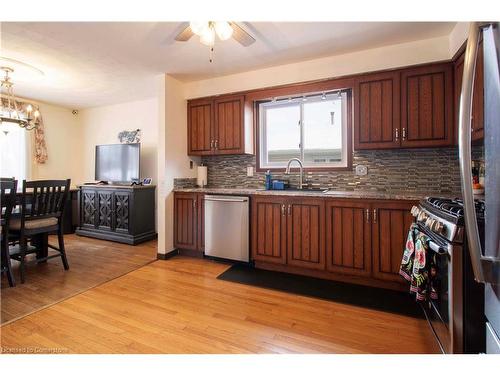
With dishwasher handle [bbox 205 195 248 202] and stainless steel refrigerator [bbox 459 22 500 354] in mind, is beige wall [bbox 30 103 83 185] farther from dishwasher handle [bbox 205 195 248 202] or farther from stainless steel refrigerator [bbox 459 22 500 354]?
stainless steel refrigerator [bbox 459 22 500 354]

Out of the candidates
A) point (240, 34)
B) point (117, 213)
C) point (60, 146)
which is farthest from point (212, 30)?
point (60, 146)

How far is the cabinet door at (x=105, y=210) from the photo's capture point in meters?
3.95

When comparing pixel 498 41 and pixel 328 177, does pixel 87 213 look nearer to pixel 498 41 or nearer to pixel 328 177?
pixel 328 177

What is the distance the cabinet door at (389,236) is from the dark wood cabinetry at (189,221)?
199 centimetres

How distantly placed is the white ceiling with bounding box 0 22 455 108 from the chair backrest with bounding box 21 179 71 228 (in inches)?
56.1

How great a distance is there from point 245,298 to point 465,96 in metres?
2.01

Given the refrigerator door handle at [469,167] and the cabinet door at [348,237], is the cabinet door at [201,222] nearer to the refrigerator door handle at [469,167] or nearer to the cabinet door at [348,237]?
the cabinet door at [348,237]

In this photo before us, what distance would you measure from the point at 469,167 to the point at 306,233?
190 centimetres

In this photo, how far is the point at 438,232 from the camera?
129cm

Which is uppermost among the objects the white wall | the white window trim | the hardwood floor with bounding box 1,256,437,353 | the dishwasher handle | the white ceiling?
the white ceiling

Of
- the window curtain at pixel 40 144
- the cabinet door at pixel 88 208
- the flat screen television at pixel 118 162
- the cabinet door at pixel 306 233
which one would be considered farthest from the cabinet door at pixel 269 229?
the window curtain at pixel 40 144

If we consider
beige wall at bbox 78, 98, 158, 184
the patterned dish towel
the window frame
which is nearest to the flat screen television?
beige wall at bbox 78, 98, 158, 184

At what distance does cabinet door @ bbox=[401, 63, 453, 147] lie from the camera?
7.32 feet

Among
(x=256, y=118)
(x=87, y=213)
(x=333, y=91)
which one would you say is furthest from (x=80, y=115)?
Result: (x=333, y=91)
